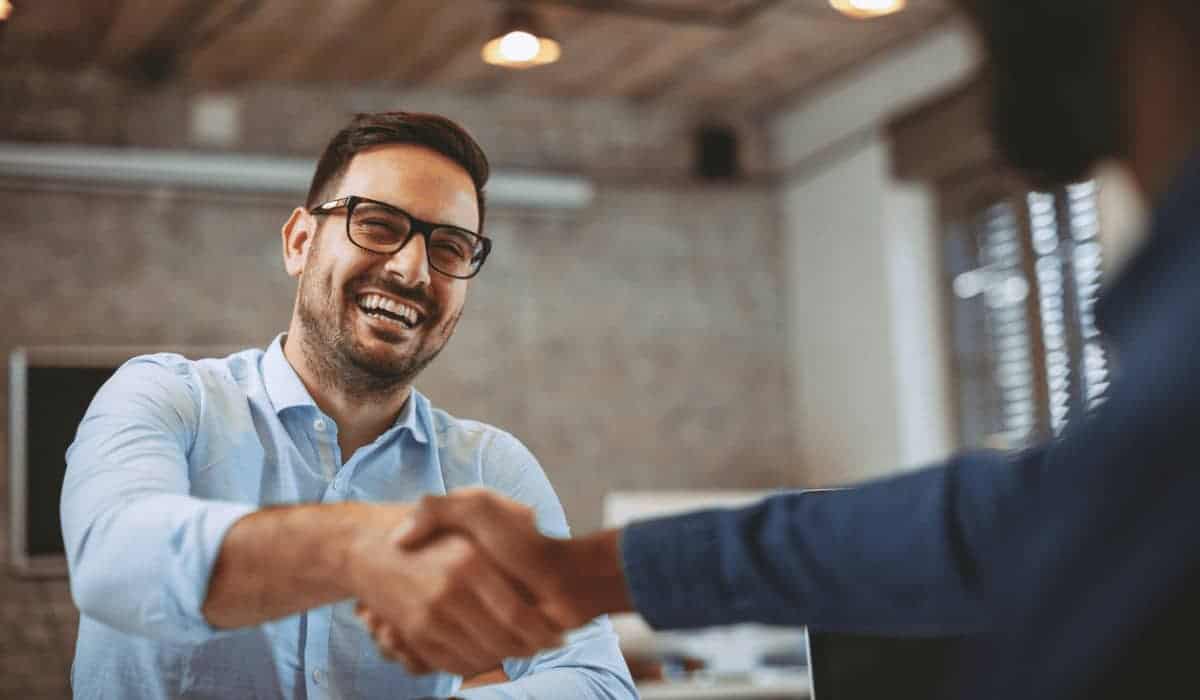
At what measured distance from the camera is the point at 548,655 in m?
1.37

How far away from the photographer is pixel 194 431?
→ 1.29m

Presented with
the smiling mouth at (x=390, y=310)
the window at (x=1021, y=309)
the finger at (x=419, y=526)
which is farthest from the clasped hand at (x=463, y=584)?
the window at (x=1021, y=309)

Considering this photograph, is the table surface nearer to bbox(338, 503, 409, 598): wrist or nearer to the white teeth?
the white teeth

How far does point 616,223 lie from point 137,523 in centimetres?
448

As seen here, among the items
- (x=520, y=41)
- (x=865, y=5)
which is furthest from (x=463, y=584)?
(x=520, y=41)

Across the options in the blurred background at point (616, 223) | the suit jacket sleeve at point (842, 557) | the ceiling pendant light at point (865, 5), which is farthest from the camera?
the blurred background at point (616, 223)

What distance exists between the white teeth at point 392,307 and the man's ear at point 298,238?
11 centimetres

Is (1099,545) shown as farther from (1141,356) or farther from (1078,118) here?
(1078,118)

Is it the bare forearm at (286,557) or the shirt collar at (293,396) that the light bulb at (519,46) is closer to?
the shirt collar at (293,396)

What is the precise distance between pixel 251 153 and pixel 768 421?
2474mm

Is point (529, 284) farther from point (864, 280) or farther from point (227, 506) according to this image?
point (227, 506)

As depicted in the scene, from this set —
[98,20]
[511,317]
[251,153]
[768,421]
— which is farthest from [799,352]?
[98,20]

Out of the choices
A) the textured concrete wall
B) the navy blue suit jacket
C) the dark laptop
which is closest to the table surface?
the textured concrete wall

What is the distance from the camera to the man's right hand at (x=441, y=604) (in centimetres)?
98
